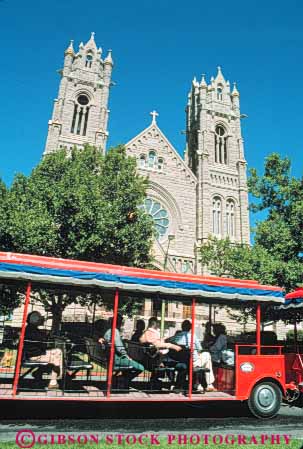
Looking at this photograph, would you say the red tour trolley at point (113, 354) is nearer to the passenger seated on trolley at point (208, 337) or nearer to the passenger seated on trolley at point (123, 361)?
the passenger seated on trolley at point (123, 361)

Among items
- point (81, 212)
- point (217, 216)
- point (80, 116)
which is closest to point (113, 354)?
point (81, 212)

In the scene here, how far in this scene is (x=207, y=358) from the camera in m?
7.96

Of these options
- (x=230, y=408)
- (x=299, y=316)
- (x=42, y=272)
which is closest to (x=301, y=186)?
(x=299, y=316)

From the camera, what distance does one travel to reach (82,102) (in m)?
35.3

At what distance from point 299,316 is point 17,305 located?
8339mm

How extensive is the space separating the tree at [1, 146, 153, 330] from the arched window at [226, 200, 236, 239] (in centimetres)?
1544

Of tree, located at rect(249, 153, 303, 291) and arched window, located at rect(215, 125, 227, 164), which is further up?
arched window, located at rect(215, 125, 227, 164)

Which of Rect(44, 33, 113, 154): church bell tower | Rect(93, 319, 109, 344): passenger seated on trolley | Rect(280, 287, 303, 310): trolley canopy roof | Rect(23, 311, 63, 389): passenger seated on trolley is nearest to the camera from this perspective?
Rect(23, 311, 63, 389): passenger seated on trolley

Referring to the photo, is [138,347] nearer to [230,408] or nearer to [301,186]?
[230,408]

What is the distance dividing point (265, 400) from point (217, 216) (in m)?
27.3

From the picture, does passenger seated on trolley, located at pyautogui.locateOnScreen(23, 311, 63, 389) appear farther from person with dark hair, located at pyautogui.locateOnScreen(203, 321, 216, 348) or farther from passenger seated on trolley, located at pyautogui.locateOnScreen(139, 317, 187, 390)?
person with dark hair, located at pyautogui.locateOnScreen(203, 321, 216, 348)

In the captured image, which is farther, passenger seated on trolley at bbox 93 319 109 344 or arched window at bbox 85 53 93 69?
arched window at bbox 85 53 93 69

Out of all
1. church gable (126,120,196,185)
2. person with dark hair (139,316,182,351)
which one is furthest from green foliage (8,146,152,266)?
church gable (126,120,196,185)

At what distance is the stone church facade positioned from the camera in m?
31.7
